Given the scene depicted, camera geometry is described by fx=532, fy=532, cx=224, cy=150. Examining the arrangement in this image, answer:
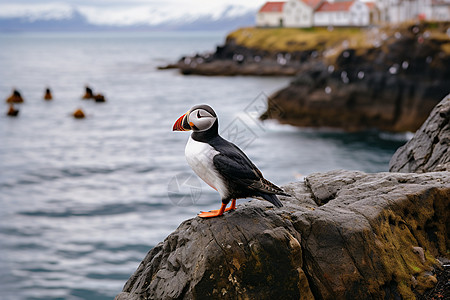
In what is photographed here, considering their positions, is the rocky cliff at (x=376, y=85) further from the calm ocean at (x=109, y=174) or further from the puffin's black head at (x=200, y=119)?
the puffin's black head at (x=200, y=119)

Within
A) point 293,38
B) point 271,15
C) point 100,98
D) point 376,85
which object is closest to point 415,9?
point 293,38

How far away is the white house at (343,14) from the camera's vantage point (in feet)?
308

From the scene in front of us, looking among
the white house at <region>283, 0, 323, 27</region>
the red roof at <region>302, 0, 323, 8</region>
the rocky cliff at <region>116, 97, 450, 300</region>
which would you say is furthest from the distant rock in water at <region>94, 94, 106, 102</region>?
the rocky cliff at <region>116, 97, 450, 300</region>

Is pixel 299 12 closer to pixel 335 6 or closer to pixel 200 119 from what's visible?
pixel 335 6

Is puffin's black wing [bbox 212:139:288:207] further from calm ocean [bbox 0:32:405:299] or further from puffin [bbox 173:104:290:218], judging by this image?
calm ocean [bbox 0:32:405:299]

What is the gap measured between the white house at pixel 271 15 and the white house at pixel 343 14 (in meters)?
7.77

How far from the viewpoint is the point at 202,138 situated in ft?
21.7

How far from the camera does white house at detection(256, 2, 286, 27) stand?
102m

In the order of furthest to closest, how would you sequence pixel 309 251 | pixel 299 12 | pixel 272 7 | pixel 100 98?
pixel 272 7
pixel 299 12
pixel 100 98
pixel 309 251

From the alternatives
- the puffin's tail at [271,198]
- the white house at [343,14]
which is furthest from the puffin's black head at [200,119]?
the white house at [343,14]

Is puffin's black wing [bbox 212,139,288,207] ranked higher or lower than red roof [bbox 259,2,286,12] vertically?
lower

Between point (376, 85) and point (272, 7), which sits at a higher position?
point (272, 7)

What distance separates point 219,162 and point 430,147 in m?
5.94

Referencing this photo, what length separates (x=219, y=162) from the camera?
253 inches
